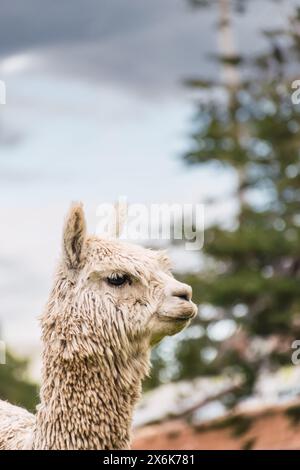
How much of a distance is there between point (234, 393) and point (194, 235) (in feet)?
10.5

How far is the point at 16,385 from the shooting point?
25.2 metres

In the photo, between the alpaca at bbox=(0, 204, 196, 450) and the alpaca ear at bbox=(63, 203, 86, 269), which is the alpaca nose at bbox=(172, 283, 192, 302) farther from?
the alpaca ear at bbox=(63, 203, 86, 269)

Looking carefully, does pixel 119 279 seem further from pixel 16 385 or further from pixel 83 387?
pixel 16 385

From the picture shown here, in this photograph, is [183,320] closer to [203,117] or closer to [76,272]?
[76,272]

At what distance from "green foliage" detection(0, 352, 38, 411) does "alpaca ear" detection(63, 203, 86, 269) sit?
17.8 meters

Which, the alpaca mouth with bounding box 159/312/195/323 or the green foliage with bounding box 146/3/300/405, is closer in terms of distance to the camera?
the alpaca mouth with bounding box 159/312/195/323

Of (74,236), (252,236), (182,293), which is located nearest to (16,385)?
(252,236)

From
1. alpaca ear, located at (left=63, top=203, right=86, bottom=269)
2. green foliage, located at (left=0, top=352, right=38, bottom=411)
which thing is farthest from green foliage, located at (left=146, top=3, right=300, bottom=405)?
alpaca ear, located at (left=63, top=203, right=86, bottom=269)

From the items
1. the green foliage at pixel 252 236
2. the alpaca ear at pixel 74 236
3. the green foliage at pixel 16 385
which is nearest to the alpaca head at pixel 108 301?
the alpaca ear at pixel 74 236

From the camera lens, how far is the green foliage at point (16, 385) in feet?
78.1

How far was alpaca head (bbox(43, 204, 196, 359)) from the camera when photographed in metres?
4.84

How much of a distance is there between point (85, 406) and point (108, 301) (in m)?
0.44

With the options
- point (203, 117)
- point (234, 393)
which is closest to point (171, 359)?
point (234, 393)

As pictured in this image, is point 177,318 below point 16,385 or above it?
below
